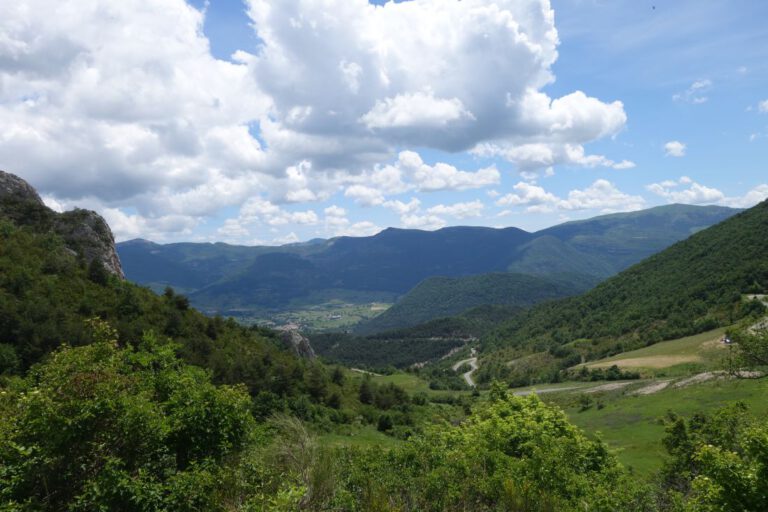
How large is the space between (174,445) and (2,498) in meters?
4.49

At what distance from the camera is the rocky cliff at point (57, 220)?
60.2 m

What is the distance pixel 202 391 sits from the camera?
1507 centimetres

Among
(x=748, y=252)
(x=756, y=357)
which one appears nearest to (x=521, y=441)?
(x=756, y=357)

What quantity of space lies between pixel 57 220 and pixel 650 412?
85477 mm

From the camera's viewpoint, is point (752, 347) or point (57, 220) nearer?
point (752, 347)

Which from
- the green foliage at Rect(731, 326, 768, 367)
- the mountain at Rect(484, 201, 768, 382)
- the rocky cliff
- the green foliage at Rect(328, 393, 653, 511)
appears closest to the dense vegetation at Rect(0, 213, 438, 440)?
the rocky cliff

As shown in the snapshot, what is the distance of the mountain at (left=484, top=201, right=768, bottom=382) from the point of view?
130500 millimetres

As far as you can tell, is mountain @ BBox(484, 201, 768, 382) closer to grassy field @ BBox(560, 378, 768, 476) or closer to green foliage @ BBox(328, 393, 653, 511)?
grassy field @ BBox(560, 378, 768, 476)

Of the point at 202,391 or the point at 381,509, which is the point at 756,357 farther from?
the point at 202,391

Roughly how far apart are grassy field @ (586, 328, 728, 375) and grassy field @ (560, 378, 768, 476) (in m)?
30.2

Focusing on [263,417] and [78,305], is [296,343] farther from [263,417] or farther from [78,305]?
[78,305]

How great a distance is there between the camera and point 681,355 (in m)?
101

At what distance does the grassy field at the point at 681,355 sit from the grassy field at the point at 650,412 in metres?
30.2

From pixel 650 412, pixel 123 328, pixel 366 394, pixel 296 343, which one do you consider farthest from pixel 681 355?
pixel 123 328
